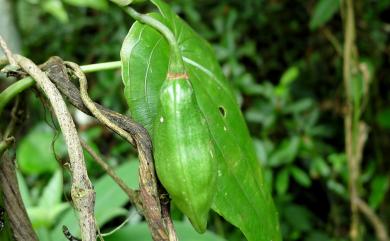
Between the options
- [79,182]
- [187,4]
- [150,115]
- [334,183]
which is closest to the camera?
[79,182]

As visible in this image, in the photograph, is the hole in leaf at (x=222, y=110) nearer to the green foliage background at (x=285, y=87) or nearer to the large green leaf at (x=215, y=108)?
the large green leaf at (x=215, y=108)

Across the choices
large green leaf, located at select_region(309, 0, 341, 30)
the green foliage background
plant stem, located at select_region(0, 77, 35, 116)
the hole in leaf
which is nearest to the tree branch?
plant stem, located at select_region(0, 77, 35, 116)

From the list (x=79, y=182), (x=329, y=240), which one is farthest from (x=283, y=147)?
(x=79, y=182)

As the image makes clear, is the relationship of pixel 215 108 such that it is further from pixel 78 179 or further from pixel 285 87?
pixel 285 87

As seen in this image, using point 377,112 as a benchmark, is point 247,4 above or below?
above

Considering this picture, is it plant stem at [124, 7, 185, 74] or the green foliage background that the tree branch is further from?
the green foliage background

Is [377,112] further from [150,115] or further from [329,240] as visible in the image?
[150,115]

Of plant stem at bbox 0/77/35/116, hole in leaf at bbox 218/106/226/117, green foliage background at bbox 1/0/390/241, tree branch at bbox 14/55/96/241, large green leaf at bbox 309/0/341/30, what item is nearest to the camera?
tree branch at bbox 14/55/96/241
